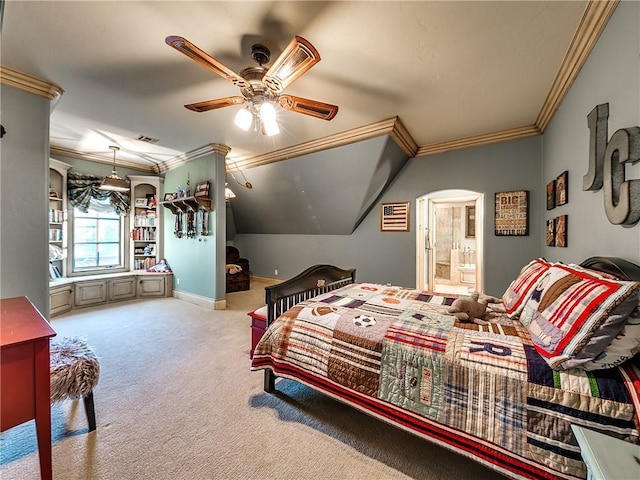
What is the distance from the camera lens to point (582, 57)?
6.20ft

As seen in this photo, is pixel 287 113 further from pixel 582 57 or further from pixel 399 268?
pixel 399 268

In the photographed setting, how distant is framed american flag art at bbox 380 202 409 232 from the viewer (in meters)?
4.33

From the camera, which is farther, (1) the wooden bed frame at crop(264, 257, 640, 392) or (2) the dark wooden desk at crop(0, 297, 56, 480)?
(1) the wooden bed frame at crop(264, 257, 640, 392)

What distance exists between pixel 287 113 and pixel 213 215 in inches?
82.8

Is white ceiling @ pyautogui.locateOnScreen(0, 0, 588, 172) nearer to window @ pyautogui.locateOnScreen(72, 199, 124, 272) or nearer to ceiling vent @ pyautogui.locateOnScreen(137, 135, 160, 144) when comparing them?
ceiling vent @ pyautogui.locateOnScreen(137, 135, 160, 144)

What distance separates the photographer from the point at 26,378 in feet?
3.77

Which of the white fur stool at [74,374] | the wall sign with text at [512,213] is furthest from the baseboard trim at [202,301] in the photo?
the wall sign with text at [512,213]

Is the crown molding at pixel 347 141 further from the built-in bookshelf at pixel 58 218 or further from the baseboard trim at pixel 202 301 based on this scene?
the built-in bookshelf at pixel 58 218

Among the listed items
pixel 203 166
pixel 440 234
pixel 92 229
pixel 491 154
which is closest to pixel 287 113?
pixel 203 166

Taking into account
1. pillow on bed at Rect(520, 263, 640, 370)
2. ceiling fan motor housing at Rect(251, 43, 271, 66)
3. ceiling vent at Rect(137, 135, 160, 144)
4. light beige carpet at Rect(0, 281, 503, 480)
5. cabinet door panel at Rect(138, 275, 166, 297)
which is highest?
ceiling vent at Rect(137, 135, 160, 144)

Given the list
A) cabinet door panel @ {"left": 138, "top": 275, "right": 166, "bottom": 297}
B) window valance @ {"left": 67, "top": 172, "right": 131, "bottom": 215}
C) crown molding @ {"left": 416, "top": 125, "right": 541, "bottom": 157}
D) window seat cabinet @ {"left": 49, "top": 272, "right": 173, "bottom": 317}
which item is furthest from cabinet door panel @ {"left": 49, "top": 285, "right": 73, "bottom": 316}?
crown molding @ {"left": 416, "top": 125, "right": 541, "bottom": 157}

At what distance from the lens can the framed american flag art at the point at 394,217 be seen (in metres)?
4.33

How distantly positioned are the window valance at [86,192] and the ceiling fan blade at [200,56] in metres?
4.29

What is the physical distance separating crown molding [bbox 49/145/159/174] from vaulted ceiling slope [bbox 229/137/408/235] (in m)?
1.66
